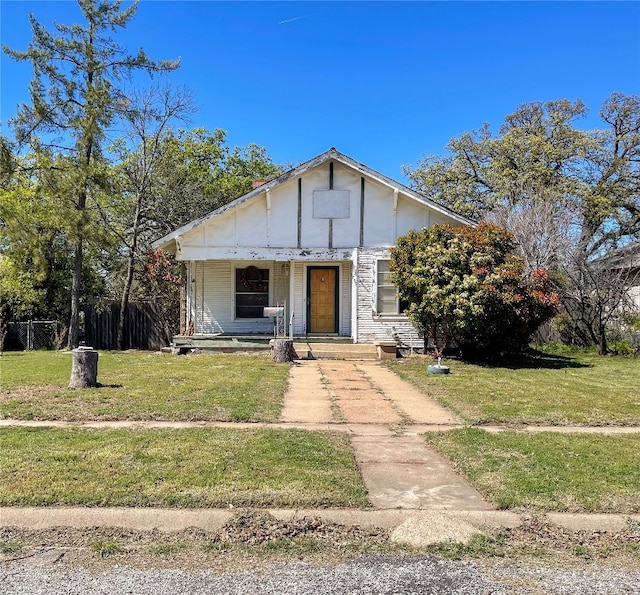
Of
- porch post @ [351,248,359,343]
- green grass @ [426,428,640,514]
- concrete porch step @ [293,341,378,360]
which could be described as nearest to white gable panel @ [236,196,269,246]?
porch post @ [351,248,359,343]

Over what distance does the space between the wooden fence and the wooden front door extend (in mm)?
6235

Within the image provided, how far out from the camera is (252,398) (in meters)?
8.73

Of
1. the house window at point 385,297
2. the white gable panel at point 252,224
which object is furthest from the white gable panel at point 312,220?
the house window at point 385,297

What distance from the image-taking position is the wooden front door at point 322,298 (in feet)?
56.5

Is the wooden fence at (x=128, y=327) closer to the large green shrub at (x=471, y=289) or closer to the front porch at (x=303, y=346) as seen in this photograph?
the front porch at (x=303, y=346)

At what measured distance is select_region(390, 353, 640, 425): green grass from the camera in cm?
784

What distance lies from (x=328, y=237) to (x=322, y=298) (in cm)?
199

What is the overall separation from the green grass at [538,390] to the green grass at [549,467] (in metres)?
0.96

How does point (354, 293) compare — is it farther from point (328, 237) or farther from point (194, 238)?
point (194, 238)

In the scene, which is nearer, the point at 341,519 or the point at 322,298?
the point at 341,519

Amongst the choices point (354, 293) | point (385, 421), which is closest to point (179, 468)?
point (385, 421)

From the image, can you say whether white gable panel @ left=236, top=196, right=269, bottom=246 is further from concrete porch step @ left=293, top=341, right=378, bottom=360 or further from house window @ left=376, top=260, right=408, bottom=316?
house window @ left=376, top=260, right=408, bottom=316

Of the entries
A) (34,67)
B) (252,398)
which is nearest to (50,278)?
(34,67)

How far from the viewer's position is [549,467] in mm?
5426
